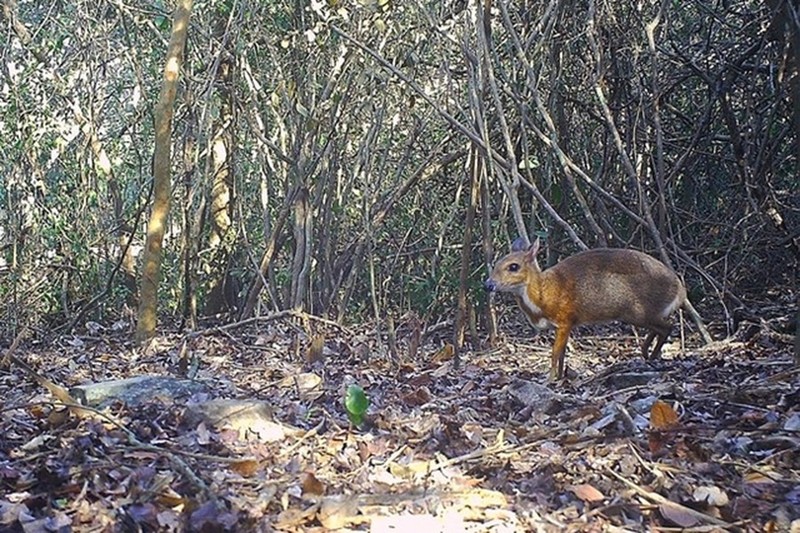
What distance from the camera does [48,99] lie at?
945 cm

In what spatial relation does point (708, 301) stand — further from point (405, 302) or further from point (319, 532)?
point (319, 532)

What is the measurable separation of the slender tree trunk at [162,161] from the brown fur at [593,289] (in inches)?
94.3

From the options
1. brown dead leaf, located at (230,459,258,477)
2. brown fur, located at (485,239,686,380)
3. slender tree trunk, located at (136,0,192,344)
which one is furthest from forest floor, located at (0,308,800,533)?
slender tree trunk, located at (136,0,192,344)

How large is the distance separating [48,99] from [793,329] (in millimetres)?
6909

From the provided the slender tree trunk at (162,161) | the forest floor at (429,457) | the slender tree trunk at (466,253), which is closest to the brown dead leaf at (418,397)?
the forest floor at (429,457)

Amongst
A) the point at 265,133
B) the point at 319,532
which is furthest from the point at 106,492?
the point at 265,133

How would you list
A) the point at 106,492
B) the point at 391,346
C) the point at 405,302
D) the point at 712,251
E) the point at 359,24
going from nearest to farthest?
the point at 106,492, the point at 391,346, the point at 359,24, the point at 712,251, the point at 405,302

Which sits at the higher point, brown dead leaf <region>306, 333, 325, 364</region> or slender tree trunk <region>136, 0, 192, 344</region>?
slender tree trunk <region>136, 0, 192, 344</region>

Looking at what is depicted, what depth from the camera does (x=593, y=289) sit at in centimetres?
661

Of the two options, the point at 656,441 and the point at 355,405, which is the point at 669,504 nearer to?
the point at 656,441

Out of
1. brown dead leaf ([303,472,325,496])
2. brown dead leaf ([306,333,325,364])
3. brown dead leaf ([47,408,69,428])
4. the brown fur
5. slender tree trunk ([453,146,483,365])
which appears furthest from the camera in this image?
brown dead leaf ([306,333,325,364])

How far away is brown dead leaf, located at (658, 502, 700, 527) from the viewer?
9.62 ft

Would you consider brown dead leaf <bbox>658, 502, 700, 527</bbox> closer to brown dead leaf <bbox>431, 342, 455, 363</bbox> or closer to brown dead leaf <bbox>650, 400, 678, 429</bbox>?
brown dead leaf <bbox>650, 400, 678, 429</bbox>

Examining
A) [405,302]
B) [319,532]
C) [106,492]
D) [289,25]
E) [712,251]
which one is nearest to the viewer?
[319,532]
